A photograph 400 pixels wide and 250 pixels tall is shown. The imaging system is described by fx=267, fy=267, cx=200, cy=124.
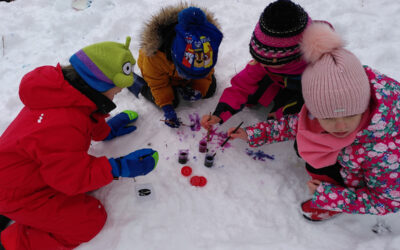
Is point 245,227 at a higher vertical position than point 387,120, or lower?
lower

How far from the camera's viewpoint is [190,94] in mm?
3135

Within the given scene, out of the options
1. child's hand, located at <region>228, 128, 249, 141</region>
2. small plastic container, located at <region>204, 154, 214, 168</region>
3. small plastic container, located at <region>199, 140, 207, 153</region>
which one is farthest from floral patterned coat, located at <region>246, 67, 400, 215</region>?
small plastic container, located at <region>199, 140, 207, 153</region>

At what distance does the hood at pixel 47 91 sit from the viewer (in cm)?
184

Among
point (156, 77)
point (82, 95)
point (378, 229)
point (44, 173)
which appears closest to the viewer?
point (44, 173)

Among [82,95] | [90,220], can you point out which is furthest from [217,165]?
[82,95]

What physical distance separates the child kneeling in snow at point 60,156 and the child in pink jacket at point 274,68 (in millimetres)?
1015

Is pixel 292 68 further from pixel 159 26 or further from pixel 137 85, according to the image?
pixel 137 85

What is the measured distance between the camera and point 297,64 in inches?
86.7

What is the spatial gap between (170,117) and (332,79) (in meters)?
1.76

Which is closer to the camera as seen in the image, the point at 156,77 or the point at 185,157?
the point at 185,157

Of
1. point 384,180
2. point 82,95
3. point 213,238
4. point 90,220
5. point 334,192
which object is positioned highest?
point 82,95

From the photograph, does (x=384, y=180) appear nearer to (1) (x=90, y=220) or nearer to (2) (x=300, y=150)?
(2) (x=300, y=150)

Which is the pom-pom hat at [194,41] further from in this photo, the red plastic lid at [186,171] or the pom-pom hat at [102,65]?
the red plastic lid at [186,171]

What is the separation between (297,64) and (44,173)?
6.77ft
